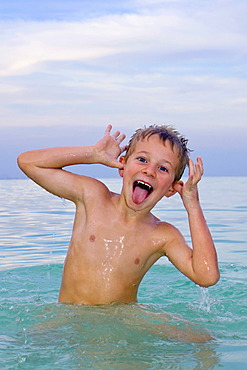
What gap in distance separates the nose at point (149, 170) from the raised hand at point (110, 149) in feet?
0.82

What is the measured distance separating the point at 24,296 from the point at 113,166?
190 centimetres

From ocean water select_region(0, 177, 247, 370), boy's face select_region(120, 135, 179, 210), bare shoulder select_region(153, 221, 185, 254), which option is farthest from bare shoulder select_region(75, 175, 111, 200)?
ocean water select_region(0, 177, 247, 370)

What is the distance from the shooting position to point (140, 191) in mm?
4480

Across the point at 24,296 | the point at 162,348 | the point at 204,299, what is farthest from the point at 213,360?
the point at 24,296

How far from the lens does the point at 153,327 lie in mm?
4102

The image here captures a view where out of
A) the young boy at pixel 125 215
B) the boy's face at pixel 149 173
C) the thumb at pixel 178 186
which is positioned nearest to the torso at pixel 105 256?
the young boy at pixel 125 215

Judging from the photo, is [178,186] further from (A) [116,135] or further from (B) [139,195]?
(A) [116,135]

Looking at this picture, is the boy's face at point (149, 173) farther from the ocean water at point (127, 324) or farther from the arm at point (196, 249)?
the ocean water at point (127, 324)

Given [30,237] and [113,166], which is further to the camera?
[30,237]

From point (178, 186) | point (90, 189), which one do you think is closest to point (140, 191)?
point (178, 186)

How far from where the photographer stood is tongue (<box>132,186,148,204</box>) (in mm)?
4434

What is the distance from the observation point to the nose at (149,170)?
173 inches

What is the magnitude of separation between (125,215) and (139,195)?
25 centimetres

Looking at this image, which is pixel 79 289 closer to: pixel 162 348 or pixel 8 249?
pixel 162 348
